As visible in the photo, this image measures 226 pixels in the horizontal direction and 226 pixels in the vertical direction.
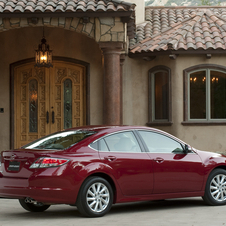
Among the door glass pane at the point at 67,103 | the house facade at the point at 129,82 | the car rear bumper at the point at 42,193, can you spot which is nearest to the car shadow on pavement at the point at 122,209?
the car rear bumper at the point at 42,193

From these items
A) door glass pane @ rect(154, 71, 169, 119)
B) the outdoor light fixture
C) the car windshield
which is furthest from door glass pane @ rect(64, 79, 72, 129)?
the car windshield

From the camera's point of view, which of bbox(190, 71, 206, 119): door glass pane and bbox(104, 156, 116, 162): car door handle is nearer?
bbox(104, 156, 116, 162): car door handle

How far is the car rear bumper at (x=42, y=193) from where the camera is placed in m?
6.53

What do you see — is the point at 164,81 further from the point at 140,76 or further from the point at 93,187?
the point at 93,187

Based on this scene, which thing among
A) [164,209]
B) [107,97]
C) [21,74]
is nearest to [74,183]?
[164,209]

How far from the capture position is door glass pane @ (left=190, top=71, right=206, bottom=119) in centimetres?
1483

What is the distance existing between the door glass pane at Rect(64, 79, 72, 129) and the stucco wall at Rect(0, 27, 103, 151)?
2.31 ft

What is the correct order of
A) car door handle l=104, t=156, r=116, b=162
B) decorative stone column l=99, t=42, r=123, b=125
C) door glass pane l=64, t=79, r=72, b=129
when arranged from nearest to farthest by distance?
1. car door handle l=104, t=156, r=116, b=162
2. decorative stone column l=99, t=42, r=123, b=125
3. door glass pane l=64, t=79, r=72, b=129

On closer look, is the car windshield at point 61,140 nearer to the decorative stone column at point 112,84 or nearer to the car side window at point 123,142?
the car side window at point 123,142

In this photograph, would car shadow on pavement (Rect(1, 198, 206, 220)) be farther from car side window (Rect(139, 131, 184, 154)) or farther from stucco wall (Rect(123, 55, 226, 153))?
stucco wall (Rect(123, 55, 226, 153))

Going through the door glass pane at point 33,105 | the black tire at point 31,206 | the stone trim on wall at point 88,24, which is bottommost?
the black tire at point 31,206

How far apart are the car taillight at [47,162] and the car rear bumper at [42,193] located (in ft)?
0.84

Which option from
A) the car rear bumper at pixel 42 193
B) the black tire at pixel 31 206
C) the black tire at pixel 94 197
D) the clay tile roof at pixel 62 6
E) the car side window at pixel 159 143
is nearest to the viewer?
the car rear bumper at pixel 42 193

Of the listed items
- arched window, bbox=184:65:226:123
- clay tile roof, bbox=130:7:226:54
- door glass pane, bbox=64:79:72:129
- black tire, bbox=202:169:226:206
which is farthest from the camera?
door glass pane, bbox=64:79:72:129
